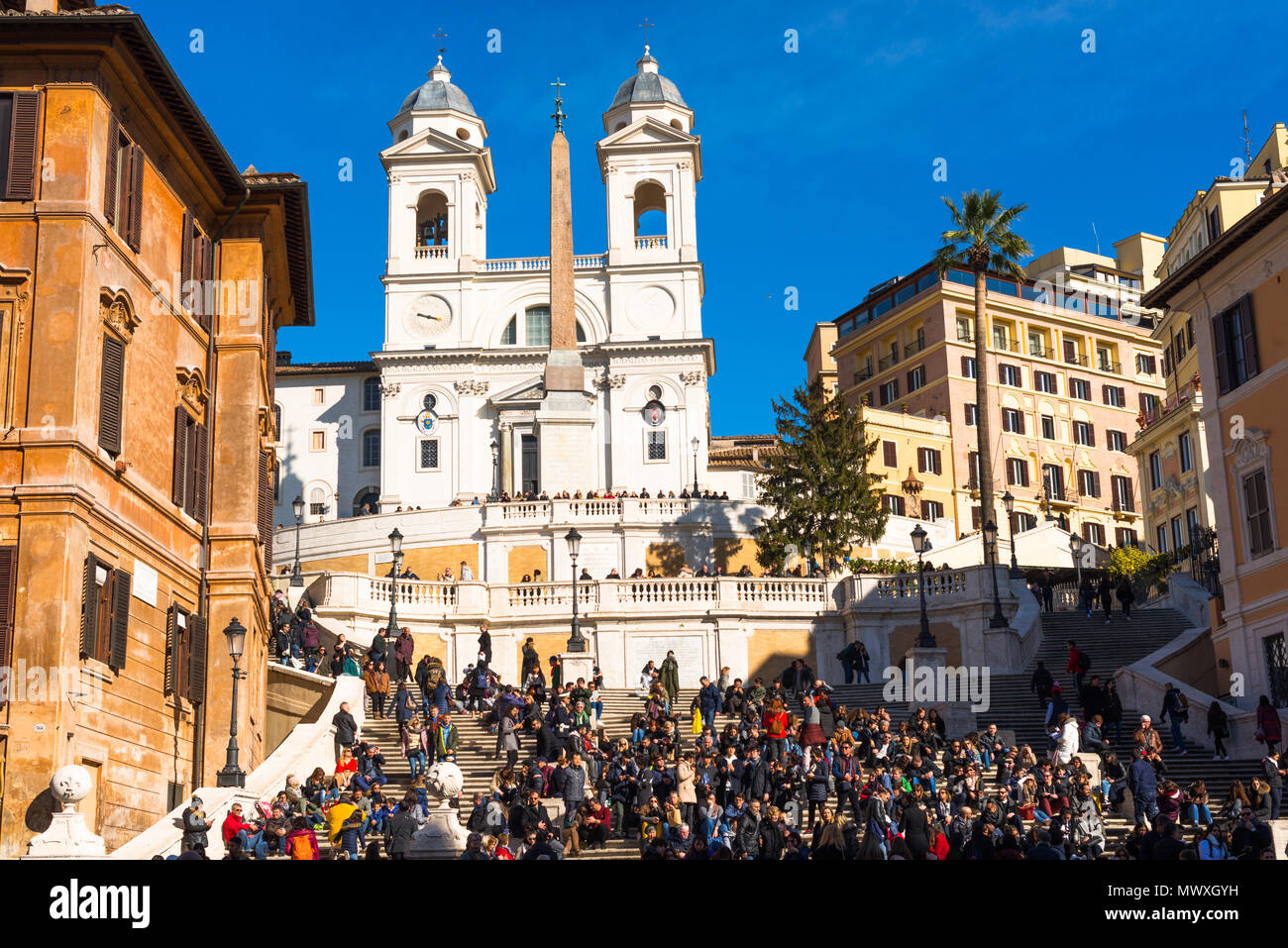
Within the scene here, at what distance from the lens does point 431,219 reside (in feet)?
263

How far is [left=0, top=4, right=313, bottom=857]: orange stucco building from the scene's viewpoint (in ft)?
73.6

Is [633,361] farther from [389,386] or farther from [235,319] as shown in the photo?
[235,319]

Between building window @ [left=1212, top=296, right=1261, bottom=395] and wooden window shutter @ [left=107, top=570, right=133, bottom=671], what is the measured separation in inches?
864

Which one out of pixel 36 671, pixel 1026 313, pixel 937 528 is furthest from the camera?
pixel 1026 313

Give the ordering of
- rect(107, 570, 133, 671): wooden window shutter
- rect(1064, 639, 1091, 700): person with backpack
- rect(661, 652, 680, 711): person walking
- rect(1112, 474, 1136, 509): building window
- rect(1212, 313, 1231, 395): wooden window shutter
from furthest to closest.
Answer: rect(1112, 474, 1136, 509): building window
rect(661, 652, 680, 711): person walking
rect(1212, 313, 1231, 395): wooden window shutter
rect(1064, 639, 1091, 700): person with backpack
rect(107, 570, 133, 671): wooden window shutter

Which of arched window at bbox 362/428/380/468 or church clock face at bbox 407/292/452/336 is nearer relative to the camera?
church clock face at bbox 407/292/452/336

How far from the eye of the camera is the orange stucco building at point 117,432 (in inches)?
883

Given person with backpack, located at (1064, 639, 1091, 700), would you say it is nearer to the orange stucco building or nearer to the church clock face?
the orange stucco building

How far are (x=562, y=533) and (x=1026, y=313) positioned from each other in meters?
42.0

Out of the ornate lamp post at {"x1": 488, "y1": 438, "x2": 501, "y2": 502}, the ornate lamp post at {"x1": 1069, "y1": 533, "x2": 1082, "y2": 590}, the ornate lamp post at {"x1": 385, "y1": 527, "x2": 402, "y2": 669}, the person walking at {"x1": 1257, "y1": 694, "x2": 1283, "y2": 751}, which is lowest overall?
the person walking at {"x1": 1257, "y1": 694, "x2": 1283, "y2": 751}

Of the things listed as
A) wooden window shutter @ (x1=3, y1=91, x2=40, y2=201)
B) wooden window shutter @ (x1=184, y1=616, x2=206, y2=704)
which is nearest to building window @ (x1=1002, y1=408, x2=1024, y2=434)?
wooden window shutter @ (x1=184, y1=616, x2=206, y2=704)

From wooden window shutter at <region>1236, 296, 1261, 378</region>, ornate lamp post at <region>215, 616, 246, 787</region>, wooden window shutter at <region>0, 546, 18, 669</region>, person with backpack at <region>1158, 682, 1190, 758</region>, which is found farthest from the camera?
wooden window shutter at <region>1236, 296, 1261, 378</region>
